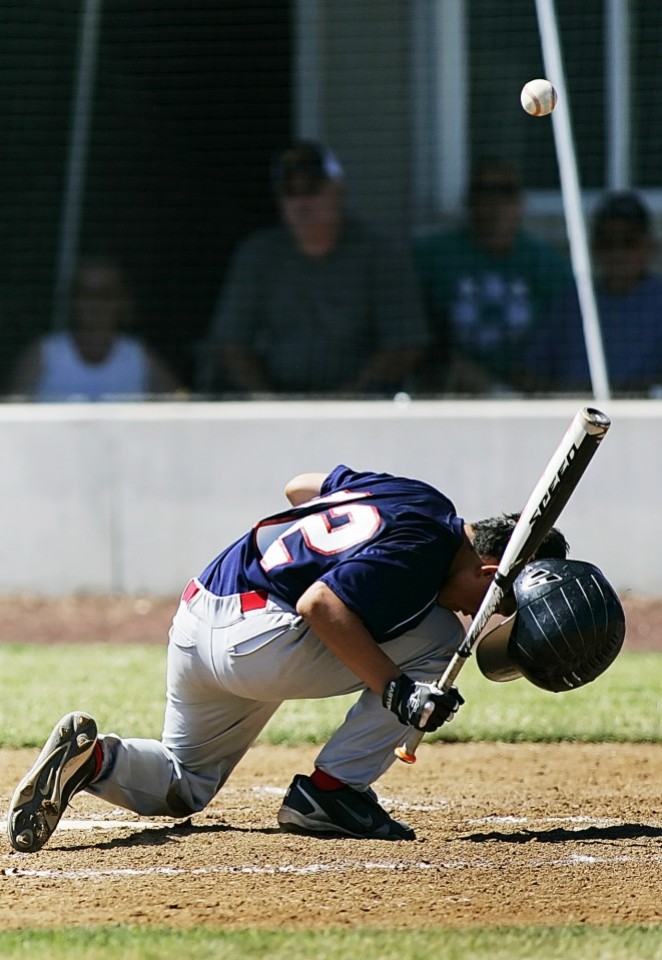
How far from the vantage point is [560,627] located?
409cm

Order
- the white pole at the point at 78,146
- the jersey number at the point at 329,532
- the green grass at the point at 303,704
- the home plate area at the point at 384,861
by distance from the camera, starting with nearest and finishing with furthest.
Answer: the home plate area at the point at 384,861
the jersey number at the point at 329,532
the green grass at the point at 303,704
the white pole at the point at 78,146

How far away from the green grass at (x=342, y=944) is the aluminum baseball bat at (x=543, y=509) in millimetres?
856

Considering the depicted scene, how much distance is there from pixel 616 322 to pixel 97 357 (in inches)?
131

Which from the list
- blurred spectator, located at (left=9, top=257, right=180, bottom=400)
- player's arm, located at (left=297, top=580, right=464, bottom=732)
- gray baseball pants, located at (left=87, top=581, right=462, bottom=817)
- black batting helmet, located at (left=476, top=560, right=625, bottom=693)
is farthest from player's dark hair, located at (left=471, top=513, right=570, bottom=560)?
blurred spectator, located at (left=9, top=257, right=180, bottom=400)

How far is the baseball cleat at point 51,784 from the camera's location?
13.4 feet

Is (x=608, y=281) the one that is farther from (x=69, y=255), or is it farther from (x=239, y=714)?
(x=239, y=714)

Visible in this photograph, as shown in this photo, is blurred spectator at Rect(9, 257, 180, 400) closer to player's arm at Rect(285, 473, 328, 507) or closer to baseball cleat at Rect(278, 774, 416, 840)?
player's arm at Rect(285, 473, 328, 507)

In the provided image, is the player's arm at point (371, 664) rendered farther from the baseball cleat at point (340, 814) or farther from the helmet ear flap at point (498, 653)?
the baseball cleat at point (340, 814)

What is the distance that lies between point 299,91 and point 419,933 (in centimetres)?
899

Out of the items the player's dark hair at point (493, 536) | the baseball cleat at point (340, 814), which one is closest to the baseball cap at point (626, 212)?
the player's dark hair at point (493, 536)

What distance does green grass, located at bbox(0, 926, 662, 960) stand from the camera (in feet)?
10.5

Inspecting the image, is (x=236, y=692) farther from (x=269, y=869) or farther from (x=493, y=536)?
(x=493, y=536)

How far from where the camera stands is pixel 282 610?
4305 mm

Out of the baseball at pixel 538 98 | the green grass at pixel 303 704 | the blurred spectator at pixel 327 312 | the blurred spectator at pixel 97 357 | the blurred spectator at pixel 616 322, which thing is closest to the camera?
the baseball at pixel 538 98
